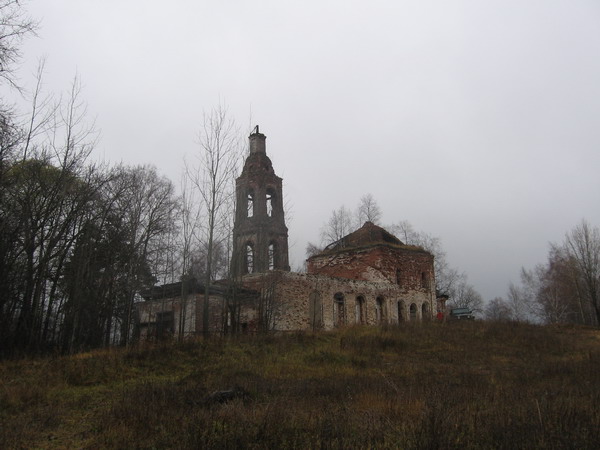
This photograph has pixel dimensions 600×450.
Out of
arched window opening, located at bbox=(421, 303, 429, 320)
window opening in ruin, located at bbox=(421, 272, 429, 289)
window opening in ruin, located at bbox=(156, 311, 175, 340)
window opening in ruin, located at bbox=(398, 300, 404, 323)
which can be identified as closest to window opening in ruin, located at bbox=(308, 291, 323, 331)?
window opening in ruin, located at bbox=(398, 300, 404, 323)

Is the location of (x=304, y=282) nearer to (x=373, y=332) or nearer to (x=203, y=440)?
(x=373, y=332)

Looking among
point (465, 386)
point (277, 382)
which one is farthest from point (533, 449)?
point (277, 382)

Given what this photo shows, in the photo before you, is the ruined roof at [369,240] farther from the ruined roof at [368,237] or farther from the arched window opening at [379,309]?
the arched window opening at [379,309]

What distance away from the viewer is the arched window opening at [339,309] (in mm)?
27000

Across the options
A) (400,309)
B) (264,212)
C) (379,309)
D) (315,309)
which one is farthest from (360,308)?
(264,212)

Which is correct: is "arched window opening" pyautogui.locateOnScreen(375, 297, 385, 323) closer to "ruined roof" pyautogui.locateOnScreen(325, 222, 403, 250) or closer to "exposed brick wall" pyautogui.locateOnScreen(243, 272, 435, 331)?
"exposed brick wall" pyautogui.locateOnScreen(243, 272, 435, 331)

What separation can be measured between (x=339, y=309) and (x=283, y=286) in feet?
17.1

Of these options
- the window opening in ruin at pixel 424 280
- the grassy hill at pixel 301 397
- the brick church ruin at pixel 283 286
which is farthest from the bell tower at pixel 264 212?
the grassy hill at pixel 301 397

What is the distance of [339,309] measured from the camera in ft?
91.2

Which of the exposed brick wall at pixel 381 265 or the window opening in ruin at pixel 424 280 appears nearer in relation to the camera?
the exposed brick wall at pixel 381 265

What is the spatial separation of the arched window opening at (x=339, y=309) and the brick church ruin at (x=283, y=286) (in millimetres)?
63

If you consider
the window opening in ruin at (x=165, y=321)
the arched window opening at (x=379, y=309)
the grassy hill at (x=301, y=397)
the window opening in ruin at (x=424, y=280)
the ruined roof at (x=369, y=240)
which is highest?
the ruined roof at (x=369, y=240)

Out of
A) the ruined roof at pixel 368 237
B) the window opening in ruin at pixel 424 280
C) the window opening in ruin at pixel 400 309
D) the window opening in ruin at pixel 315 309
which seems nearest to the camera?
the window opening in ruin at pixel 315 309

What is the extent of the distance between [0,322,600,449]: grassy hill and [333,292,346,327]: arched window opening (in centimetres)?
1085
